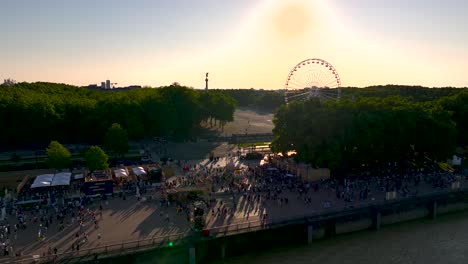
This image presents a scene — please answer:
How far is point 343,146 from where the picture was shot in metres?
44.9

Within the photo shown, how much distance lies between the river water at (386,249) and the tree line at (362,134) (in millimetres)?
9646

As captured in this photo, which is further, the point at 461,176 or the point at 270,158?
the point at 270,158

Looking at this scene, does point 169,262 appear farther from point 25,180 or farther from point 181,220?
point 25,180

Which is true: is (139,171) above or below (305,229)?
above

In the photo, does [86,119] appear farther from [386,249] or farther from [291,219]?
[386,249]

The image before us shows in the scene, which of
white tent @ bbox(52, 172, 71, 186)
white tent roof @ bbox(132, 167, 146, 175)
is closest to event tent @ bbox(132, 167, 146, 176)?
white tent roof @ bbox(132, 167, 146, 175)

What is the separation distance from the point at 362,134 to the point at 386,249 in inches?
624

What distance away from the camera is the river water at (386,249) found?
3091 cm

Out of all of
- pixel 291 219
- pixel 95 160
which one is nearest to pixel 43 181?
pixel 95 160

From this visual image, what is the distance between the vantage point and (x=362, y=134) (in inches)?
1796

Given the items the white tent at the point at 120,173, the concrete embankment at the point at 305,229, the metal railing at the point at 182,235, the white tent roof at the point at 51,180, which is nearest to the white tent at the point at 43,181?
the white tent roof at the point at 51,180

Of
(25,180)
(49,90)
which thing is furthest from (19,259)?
(49,90)

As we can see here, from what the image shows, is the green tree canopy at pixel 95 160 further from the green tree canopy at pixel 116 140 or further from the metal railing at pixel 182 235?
the metal railing at pixel 182 235

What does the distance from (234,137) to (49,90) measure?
59.7 metres
